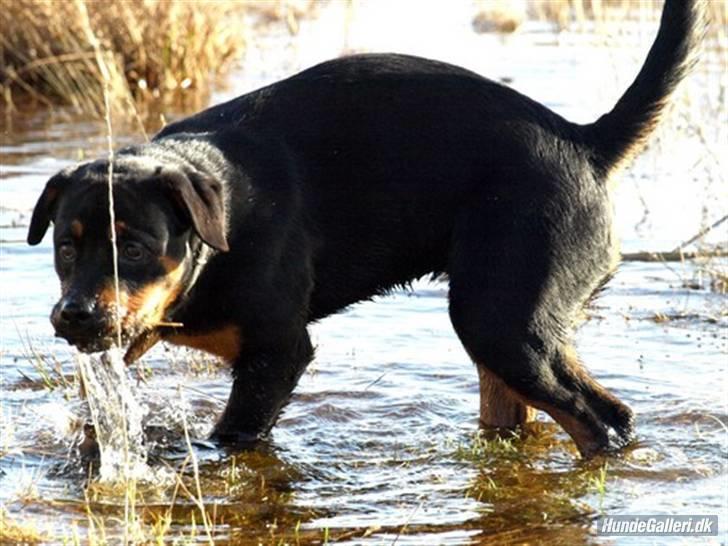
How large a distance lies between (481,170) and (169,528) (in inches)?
70.1

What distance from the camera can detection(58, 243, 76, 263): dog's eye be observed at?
5250 mm

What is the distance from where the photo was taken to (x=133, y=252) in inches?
208

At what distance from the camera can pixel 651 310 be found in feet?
26.1

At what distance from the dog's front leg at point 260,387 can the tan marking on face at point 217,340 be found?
45 mm

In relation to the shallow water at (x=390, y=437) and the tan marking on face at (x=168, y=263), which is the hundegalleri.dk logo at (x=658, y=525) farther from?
the tan marking on face at (x=168, y=263)

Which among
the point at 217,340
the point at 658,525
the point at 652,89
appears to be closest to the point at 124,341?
the point at 217,340

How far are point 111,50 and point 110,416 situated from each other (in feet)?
24.0

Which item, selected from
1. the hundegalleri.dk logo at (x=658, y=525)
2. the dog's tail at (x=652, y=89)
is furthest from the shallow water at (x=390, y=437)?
the dog's tail at (x=652, y=89)

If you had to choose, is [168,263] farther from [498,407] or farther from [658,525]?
[658,525]

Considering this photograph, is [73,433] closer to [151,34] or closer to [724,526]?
[724,526]

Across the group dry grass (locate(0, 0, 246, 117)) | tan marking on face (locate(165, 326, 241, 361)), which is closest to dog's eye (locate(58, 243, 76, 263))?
tan marking on face (locate(165, 326, 241, 361))

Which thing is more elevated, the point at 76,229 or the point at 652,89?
the point at 652,89

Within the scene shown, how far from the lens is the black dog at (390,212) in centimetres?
563

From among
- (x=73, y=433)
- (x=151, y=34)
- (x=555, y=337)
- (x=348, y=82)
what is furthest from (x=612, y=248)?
(x=151, y=34)
